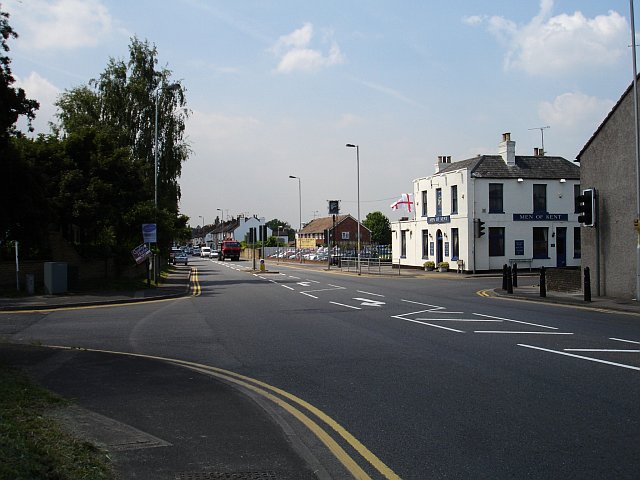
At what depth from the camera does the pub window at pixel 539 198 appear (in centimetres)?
4259

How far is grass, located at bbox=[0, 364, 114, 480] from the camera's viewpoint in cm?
435

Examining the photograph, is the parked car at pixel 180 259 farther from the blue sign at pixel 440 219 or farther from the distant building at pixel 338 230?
the distant building at pixel 338 230

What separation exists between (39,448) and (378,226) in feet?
453

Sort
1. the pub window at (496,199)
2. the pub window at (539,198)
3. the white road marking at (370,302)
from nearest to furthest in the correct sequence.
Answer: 1. the white road marking at (370,302)
2. the pub window at (496,199)
3. the pub window at (539,198)

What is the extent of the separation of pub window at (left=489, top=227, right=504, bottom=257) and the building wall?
1853 centimetres

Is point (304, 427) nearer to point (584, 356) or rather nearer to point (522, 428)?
point (522, 428)

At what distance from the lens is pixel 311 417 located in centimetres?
694

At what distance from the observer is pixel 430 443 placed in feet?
19.6

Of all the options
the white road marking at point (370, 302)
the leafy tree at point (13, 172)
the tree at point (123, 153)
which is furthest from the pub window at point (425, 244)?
the leafy tree at point (13, 172)

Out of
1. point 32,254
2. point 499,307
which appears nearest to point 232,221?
point 32,254

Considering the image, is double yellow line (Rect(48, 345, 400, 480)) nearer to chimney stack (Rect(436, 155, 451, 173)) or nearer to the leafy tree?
the leafy tree

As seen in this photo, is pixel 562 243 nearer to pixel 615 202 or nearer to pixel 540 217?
pixel 540 217

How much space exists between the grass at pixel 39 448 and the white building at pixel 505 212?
3620 centimetres

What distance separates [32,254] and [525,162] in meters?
33.2
